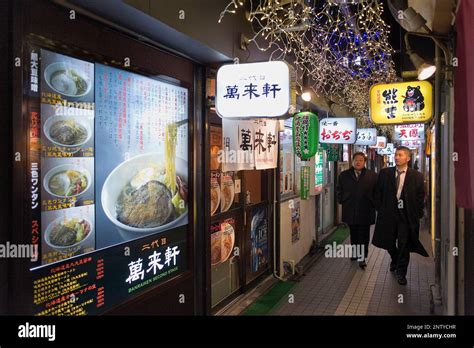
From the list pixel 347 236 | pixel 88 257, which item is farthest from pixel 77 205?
pixel 347 236

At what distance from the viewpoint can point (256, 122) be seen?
7.48 m

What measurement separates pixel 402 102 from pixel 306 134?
8.75 feet

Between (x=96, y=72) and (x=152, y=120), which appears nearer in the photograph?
(x=96, y=72)

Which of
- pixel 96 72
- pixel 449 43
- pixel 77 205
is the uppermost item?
pixel 449 43

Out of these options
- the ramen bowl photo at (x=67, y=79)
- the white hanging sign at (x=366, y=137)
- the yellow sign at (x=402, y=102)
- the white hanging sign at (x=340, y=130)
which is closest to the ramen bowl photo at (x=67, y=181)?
the ramen bowl photo at (x=67, y=79)

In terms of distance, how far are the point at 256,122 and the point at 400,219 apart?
4253 millimetres

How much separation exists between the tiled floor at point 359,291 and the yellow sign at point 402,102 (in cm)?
385

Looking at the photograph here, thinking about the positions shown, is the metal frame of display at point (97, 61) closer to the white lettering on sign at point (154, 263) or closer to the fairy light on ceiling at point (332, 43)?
the white lettering on sign at point (154, 263)

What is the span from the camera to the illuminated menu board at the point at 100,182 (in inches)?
143

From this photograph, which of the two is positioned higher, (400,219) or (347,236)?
(400,219)

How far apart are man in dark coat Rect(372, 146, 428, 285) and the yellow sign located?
2.81ft

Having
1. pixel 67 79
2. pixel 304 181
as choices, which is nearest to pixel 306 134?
pixel 304 181

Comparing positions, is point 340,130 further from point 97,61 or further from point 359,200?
point 97,61

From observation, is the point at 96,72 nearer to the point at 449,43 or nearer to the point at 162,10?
the point at 162,10
